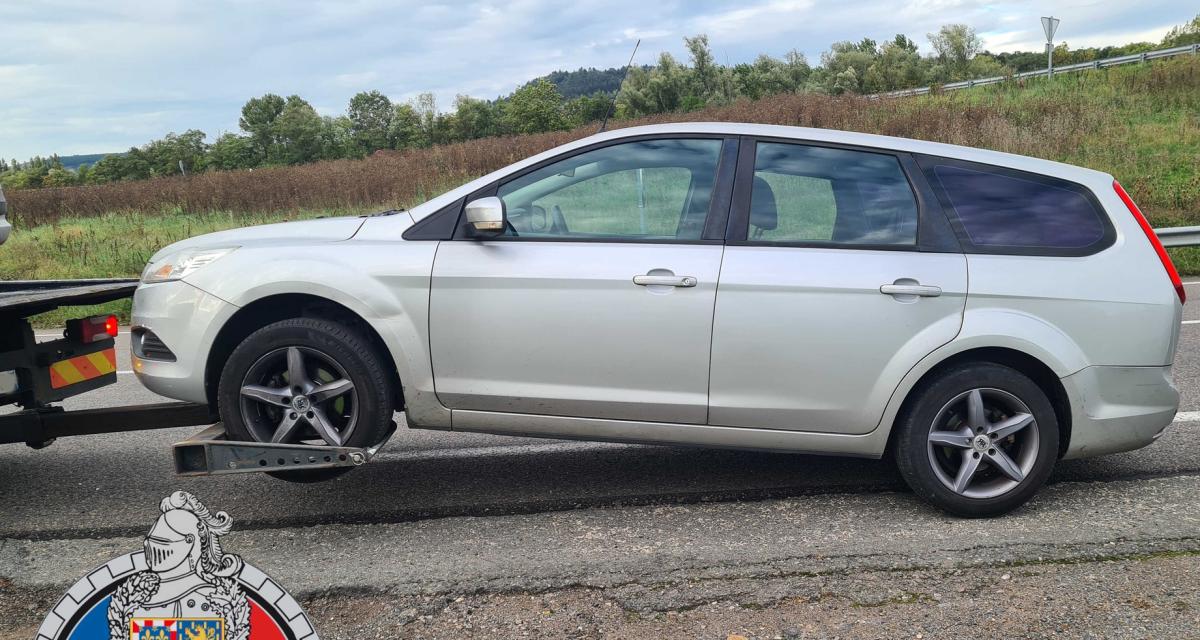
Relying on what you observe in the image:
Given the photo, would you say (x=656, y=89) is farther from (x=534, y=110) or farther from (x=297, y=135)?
(x=297, y=135)

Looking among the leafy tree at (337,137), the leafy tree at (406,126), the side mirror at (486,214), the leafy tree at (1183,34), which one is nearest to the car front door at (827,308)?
the side mirror at (486,214)

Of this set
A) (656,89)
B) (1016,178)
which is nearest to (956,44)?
(656,89)

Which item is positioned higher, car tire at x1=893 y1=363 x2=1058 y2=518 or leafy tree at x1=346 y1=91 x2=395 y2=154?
leafy tree at x1=346 y1=91 x2=395 y2=154

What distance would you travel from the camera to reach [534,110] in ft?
85.4

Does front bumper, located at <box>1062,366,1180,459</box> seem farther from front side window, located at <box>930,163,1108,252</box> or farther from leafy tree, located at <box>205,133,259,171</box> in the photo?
leafy tree, located at <box>205,133,259,171</box>

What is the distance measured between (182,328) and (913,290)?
317 cm

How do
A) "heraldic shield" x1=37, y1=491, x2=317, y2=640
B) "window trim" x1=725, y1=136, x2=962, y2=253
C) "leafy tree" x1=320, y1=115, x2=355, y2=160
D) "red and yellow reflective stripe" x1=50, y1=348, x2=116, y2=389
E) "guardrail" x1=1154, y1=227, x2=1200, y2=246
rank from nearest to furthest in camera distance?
"heraldic shield" x1=37, y1=491, x2=317, y2=640 → "window trim" x1=725, y1=136, x2=962, y2=253 → "red and yellow reflective stripe" x1=50, y1=348, x2=116, y2=389 → "guardrail" x1=1154, y1=227, x2=1200, y2=246 → "leafy tree" x1=320, y1=115, x2=355, y2=160

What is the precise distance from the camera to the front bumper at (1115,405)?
3.88 meters

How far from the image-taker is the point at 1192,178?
14750mm

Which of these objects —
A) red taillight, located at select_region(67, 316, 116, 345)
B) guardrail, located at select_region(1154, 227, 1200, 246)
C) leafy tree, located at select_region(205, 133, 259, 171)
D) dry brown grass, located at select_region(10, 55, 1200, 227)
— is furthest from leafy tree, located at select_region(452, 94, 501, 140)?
red taillight, located at select_region(67, 316, 116, 345)

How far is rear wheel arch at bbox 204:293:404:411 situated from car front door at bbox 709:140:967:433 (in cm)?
148

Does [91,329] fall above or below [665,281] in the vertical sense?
below

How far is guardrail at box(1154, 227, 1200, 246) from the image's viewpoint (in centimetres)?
1038

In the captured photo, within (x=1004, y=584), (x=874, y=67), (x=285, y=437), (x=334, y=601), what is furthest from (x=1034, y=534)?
(x=874, y=67)
